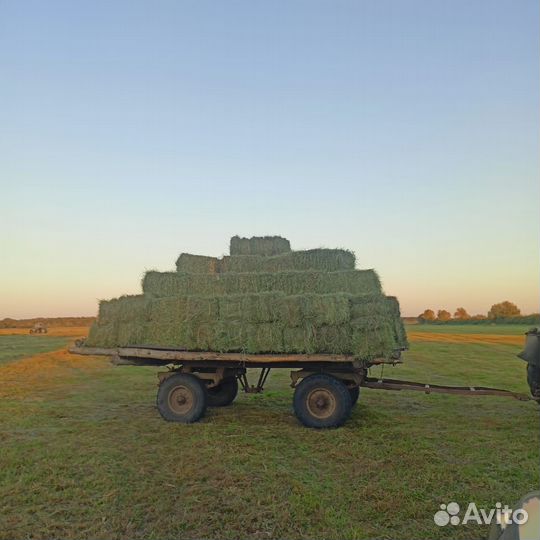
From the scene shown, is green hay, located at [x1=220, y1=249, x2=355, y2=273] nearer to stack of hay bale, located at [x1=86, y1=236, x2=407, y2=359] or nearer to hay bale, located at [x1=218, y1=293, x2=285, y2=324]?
stack of hay bale, located at [x1=86, y1=236, x2=407, y2=359]

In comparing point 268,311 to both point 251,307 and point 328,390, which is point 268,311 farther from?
point 328,390

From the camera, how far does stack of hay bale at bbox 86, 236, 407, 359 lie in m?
8.19

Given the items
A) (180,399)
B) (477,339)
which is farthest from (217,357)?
(477,339)

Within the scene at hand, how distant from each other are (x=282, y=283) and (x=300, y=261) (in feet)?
3.19

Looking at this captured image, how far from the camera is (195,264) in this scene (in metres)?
10.5

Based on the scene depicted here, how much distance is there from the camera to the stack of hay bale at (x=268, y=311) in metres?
8.19

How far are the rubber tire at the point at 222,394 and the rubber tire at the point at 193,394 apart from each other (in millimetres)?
1495

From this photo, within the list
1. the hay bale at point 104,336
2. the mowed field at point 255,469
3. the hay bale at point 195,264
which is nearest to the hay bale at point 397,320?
the mowed field at point 255,469

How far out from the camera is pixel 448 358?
Answer: 2145cm

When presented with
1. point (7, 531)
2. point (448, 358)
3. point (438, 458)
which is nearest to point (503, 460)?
point (438, 458)

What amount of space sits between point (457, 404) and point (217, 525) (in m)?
7.86

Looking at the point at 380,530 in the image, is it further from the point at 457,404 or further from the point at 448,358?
the point at 448,358

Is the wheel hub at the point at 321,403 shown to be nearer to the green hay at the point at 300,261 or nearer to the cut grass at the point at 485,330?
the green hay at the point at 300,261

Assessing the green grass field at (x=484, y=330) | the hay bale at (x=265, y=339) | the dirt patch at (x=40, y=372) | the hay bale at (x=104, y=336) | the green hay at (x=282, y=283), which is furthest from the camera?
the green grass field at (x=484, y=330)
